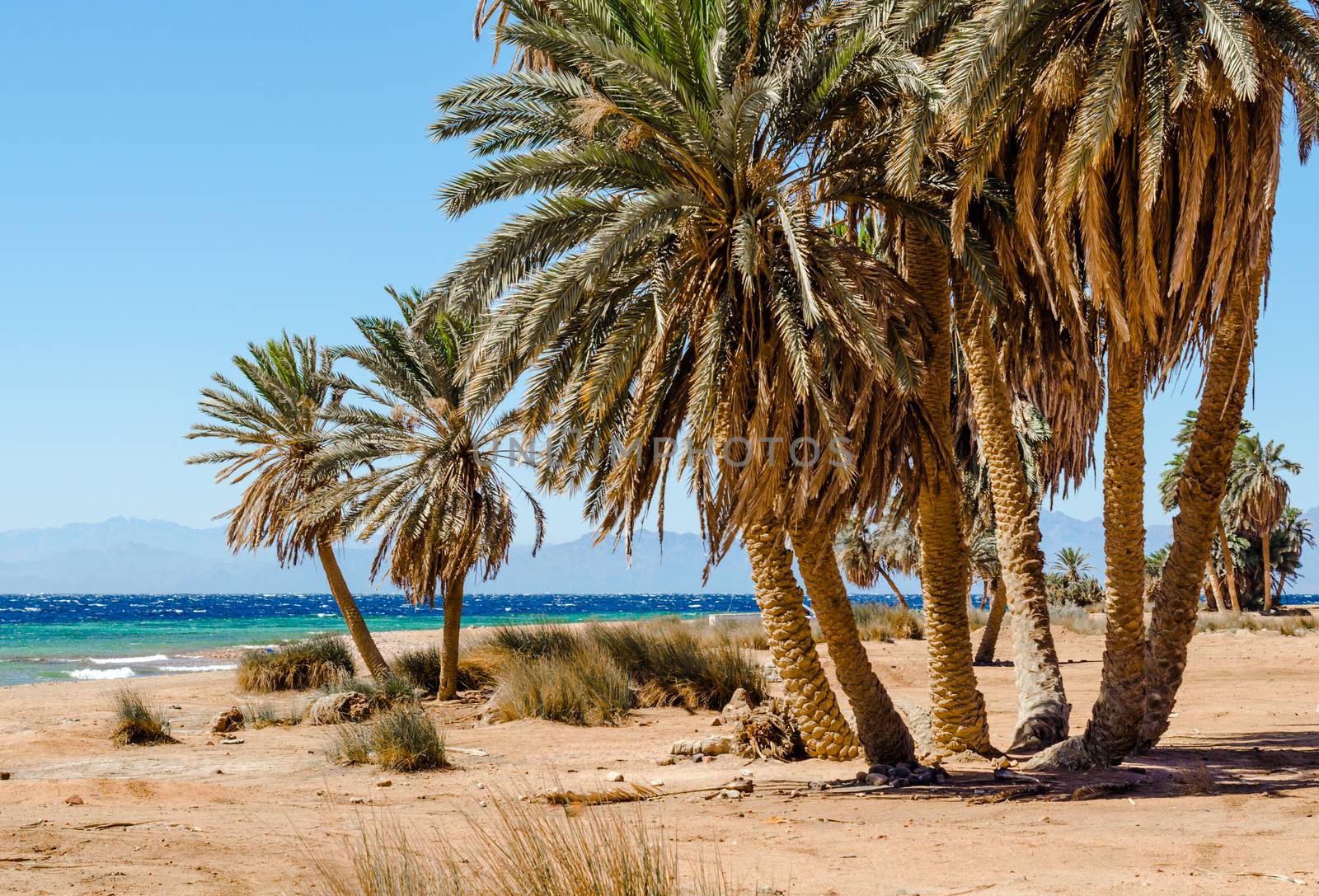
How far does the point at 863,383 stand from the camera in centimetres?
1090

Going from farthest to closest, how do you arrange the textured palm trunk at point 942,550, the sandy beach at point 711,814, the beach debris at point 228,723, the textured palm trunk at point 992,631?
the textured palm trunk at point 992,631 → the beach debris at point 228,723 → the textured palm trunk at point 942,550 → the sandy beach at point 711,814

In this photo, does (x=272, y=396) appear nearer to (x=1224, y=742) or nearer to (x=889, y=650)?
(x=889, y=650)

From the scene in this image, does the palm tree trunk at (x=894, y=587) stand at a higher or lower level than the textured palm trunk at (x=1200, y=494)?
lower

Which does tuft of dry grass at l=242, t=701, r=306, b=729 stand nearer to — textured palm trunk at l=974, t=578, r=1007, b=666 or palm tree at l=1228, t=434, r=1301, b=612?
textured palm trunk at l=974, t=578, r=1007, b=666

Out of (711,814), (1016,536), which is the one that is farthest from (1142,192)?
(711,814)

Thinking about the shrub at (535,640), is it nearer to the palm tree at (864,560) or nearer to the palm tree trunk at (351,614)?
the palm tree trunk at (351,614)

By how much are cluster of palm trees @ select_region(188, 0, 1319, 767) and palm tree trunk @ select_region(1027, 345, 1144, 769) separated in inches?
1.1

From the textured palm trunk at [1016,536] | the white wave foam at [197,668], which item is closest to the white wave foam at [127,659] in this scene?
the white wave foam at [197,668]

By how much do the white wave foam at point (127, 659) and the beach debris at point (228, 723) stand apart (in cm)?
2500

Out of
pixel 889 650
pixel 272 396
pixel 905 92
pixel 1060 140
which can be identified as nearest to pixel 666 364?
pixel 905 92

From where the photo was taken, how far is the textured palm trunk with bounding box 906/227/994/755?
11648 millimetres

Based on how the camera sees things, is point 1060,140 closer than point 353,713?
Yes

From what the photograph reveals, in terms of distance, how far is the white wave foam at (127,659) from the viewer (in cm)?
3987

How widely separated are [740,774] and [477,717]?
8.48m
